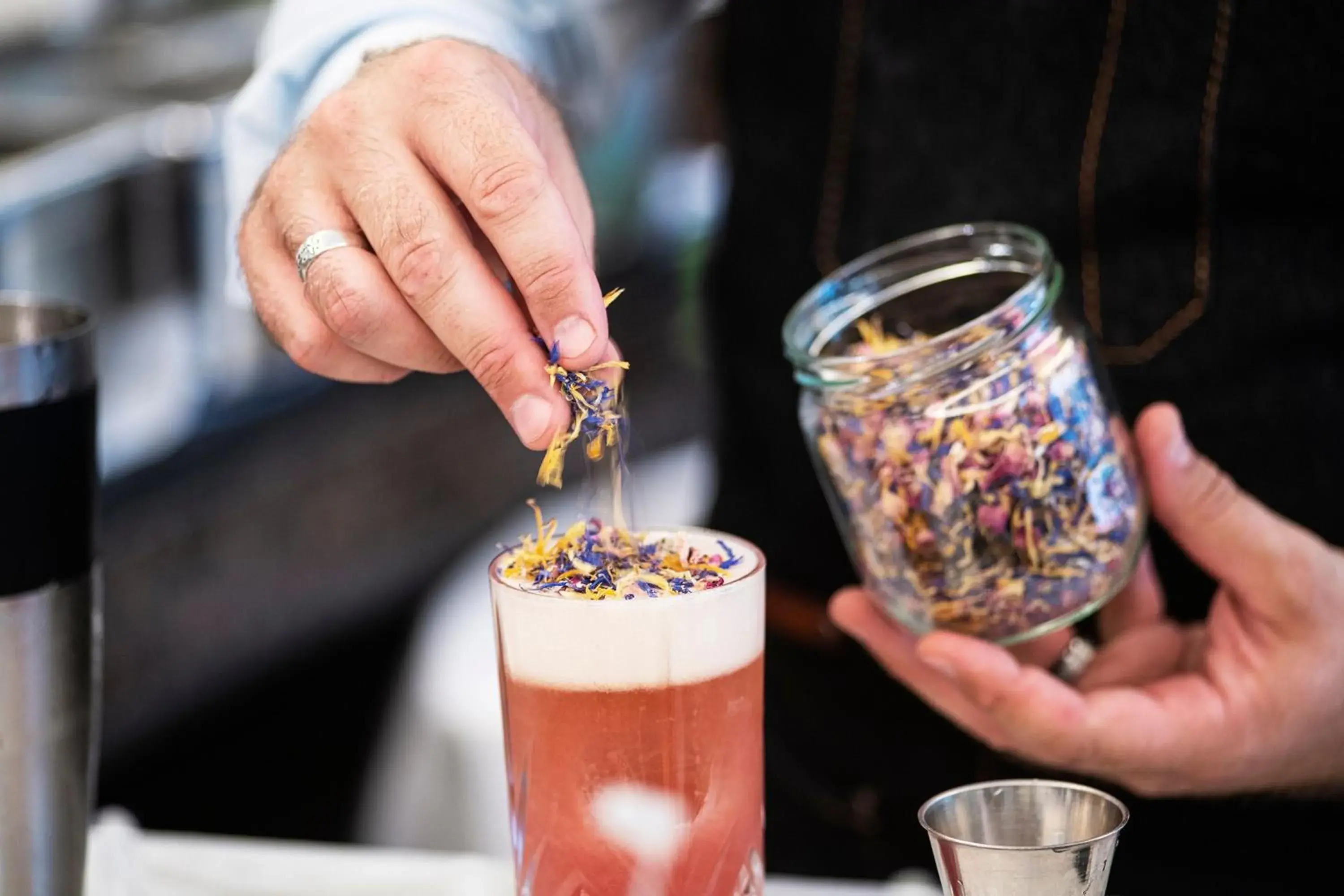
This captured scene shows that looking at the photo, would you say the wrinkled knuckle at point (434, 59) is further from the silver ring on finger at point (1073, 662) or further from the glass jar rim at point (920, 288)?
the silver ring on finger at point (1073, 662)

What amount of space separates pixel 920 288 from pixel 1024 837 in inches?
21.9

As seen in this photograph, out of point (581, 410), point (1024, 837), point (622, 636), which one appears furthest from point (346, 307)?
point (1024, 837)

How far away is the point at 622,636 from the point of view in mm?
803

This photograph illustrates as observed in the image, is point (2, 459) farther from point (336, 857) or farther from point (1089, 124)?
point (1089, 124)

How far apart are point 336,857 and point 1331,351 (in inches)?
36.5

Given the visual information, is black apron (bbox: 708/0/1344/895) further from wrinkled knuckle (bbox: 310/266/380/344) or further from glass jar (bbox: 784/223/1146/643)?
wrinkled knuckle (bbox: 310/266/380/344)

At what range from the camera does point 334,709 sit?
3.01 meters

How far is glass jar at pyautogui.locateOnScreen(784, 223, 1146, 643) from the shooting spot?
3.26 ft

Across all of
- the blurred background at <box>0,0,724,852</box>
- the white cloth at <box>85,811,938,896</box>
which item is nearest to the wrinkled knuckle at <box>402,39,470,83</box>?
the white cloth at <box>85,811,938,896</box>

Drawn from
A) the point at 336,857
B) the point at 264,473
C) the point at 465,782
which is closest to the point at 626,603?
the point at 336,857

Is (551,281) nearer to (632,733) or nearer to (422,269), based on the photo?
(422,269)

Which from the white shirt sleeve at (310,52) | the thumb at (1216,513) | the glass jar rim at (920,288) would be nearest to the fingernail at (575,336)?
the glass jar rim at (920,288)

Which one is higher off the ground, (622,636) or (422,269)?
(422,269)

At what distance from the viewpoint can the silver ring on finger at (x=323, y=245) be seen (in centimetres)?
90
